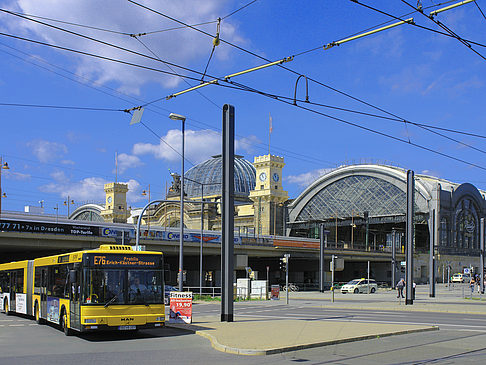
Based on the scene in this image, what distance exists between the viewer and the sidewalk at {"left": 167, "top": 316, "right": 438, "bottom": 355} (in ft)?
45.8

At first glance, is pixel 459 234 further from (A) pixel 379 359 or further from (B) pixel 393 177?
(A) pixel 379 359

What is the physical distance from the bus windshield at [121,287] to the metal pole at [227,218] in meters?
3.62

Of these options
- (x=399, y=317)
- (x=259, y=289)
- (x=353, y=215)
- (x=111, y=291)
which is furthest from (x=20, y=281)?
(x=353, y=215)

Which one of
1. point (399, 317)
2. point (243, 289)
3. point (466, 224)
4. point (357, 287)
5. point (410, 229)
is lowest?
point (357, 287)

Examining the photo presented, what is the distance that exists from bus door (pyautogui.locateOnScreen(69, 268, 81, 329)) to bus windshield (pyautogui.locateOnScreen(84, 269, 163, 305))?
1.23 ft

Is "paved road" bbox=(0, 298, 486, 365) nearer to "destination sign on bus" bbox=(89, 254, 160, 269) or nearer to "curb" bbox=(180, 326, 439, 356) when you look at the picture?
"curb" bbox=(180, 326, 439, 356)

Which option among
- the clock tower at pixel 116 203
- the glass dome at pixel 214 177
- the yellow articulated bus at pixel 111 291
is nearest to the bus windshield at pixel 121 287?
the yellow articulated bus at pixel 111 291

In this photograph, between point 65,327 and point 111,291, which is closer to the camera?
point 111,291

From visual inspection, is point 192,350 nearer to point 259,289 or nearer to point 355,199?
point 259,289

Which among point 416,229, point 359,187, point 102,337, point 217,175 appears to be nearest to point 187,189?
point 217,175

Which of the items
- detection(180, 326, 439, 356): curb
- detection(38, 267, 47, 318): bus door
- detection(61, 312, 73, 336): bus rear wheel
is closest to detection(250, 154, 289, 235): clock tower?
detection(38, 267, 47, 318): bus door

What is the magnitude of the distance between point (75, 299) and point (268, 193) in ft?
278

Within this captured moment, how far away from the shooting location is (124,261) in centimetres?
1720

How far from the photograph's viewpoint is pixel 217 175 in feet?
390
